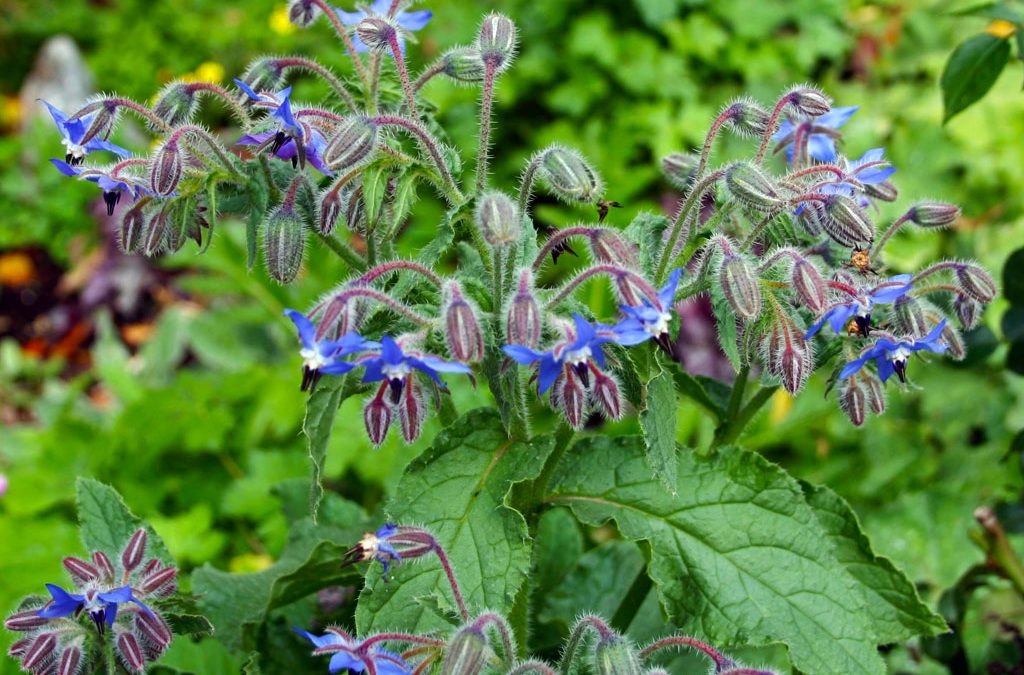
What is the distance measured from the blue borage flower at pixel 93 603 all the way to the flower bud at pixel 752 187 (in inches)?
41.0

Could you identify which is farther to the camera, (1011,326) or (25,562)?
(25,562)

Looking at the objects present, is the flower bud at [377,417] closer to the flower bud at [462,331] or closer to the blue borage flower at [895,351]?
the flower bud at [462,331]

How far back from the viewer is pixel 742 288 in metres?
1.49

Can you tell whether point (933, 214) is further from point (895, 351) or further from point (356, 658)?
point (356, 658)

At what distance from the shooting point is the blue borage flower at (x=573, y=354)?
1.39 meters

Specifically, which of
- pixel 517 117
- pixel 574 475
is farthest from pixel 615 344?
pixel 517 117

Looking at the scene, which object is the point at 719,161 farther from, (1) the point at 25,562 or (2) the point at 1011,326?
(1) the point at 25,562

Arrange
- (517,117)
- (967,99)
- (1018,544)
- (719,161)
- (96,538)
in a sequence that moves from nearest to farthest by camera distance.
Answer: (96,538) → (967,99) → (1018,544) → (719,161) → (517,117)

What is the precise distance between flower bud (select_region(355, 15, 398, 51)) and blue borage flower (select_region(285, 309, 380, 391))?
1.67ft

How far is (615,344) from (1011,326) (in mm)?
1240

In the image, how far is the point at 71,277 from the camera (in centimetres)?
525

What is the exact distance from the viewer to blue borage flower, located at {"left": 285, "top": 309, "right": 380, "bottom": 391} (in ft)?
4.61

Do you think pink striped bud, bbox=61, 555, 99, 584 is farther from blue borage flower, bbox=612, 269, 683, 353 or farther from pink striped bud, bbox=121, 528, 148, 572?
blue borage flower, bbox=612, 269, 683, 353

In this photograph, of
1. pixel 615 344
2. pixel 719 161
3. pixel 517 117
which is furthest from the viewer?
pixel 517 117
